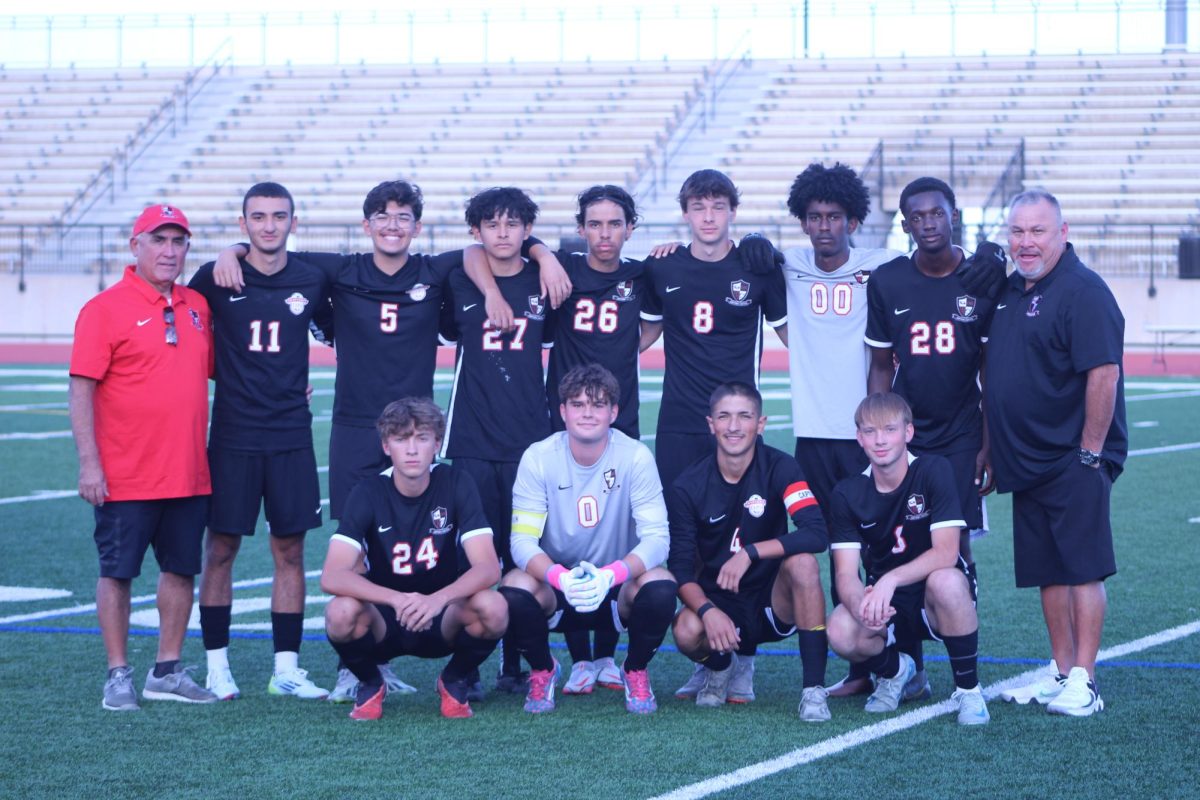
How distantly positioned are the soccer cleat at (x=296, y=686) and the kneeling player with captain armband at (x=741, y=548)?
53.1 inches

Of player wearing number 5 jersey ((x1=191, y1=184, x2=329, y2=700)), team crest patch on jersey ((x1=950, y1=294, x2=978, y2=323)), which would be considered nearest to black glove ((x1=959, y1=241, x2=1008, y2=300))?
team crest patch on jersey ((x1=950, y1=294, x2=978, y2=323))

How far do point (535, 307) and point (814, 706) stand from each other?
1.89 meters

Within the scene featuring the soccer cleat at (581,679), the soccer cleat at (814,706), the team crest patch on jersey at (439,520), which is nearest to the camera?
the soccer cleat at (814,706)

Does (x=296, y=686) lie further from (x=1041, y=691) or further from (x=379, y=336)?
(x=1041, y=691)

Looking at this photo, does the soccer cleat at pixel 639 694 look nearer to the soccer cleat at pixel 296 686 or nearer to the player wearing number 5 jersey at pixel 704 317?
the player wearing number 5 jersey at pixel 704 317

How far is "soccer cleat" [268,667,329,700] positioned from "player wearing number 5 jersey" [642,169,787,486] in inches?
61.5

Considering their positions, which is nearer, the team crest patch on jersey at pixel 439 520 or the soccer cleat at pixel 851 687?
the team crest patch on jersey at pixel 439 520

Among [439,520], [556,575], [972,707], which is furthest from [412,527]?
[972,707]

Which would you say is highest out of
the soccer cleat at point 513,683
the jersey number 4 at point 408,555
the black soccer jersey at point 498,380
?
the black soccer jersey at point 498,380

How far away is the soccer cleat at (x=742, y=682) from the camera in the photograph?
5938 mm

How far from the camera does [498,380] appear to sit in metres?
6.33

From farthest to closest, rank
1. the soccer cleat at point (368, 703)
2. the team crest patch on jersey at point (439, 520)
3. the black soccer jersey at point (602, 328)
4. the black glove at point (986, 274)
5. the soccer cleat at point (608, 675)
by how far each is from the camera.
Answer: the black soccer jersey at point (602, 328) < the soccer cleat at point (608, 675) < the black glove at point (986, 274) < the team crest patch on jersey at point (439, 520) < the soccer cleat at point (368, 703)

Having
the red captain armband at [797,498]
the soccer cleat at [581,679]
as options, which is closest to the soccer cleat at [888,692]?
the red captain armband at [797,498]

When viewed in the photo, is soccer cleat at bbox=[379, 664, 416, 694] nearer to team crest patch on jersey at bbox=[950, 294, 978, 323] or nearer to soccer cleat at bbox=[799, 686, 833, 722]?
soccer cleat at bbox=[799, 686, 833, 722]
